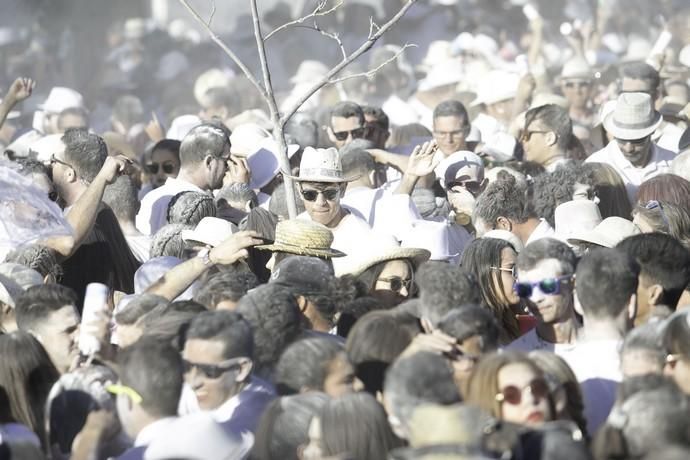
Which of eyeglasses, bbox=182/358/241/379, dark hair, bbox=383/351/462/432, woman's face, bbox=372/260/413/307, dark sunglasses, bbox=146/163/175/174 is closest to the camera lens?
→ dark hair, bbox=383/351/462/432

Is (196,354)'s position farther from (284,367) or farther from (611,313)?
(611,313)

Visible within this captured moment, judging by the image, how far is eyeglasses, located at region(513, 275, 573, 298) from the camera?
23.1 feet

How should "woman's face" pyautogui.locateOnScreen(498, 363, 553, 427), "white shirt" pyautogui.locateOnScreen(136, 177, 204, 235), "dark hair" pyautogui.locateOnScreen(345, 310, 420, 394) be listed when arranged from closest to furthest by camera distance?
"woman's face" pyautogui.locateOnScreen(498, 363, 553, 427) < "dark hair" pyautogui.locateOnScreen(345, 310, 420, 394) < "white shirt" pyautogui.locateOnScreen(136, 177, 204, 235)

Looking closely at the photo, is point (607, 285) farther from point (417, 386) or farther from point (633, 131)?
point (633, 131)

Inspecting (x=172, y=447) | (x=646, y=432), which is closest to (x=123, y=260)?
(x=172, y=447)

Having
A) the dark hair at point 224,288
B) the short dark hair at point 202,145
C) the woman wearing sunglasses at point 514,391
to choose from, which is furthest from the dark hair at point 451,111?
the woman wearing sunglasses at point 514,391

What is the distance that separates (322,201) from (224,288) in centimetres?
184

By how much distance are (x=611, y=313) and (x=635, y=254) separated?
722 millimetres

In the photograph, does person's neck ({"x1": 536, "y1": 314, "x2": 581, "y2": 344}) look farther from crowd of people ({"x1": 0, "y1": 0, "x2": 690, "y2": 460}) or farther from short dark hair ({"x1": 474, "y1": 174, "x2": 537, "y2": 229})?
short dark hair ({"x1": 474, "y1": 174, "x2": 537, "y2": 229})

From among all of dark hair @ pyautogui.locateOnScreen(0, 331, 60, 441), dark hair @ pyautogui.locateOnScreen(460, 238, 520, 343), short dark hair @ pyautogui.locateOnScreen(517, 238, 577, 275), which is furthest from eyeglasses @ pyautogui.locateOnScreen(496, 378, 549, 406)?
dark hair @ pyautogui.locateOnScreen(460, 238, 520, 343)

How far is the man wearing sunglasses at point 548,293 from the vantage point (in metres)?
6.98

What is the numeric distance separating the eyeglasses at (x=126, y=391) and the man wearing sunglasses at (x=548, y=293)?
1.77 meters

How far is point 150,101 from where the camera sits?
2247cm

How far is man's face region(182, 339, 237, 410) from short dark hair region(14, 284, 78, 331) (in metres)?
0.99
